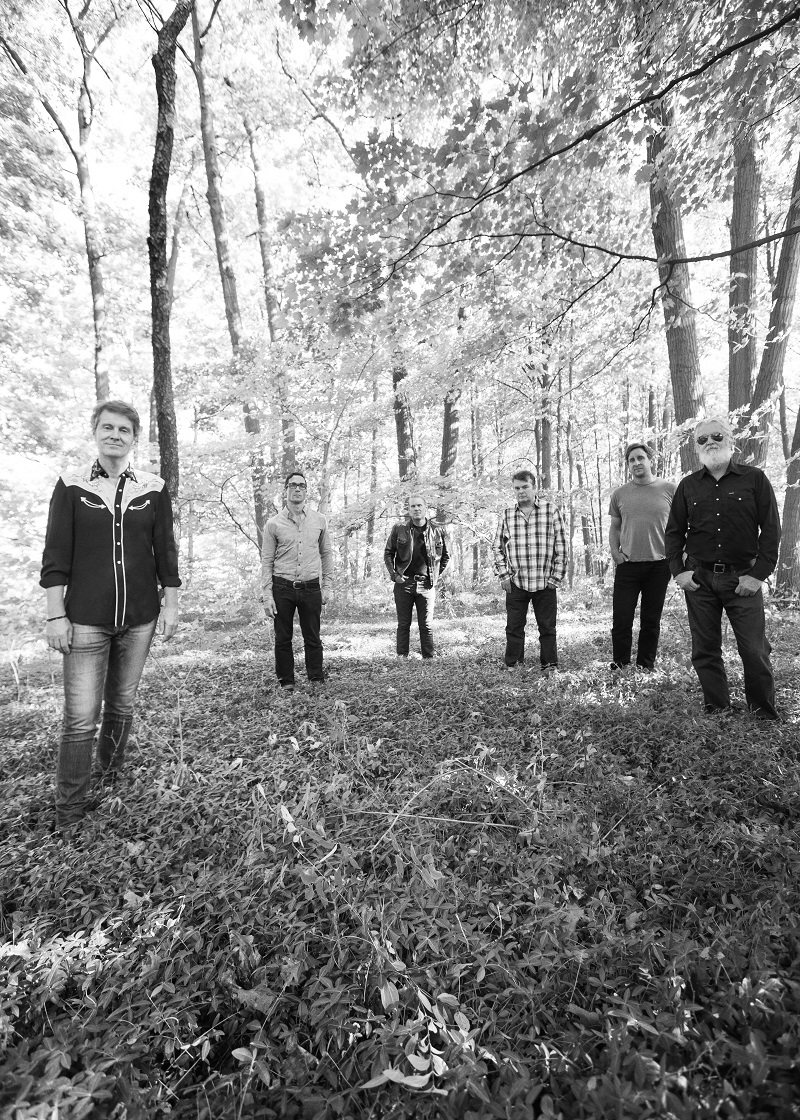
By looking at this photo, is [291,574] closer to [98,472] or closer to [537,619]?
[98,472]

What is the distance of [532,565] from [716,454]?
7.71 ft

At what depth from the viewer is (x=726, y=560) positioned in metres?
4.25

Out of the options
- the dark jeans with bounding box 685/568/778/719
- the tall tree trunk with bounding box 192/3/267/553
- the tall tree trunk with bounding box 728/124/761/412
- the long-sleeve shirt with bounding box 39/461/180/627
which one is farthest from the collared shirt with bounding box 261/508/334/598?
the tall tree trunk with bounding box 728/124/761/412

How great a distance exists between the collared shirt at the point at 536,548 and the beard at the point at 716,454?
6.52 ft

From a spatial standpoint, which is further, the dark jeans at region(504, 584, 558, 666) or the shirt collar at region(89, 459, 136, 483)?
the dark jeans at region(504, 584, 558, 666)

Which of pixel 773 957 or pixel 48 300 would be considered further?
pixel 48 300

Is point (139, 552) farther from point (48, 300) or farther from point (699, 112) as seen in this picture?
point (48, 300)

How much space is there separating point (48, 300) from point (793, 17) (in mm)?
15656

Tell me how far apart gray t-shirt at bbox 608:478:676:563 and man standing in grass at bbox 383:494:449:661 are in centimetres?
285

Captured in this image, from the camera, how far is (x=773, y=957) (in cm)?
173

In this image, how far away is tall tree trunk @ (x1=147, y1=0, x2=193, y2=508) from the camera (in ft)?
21.9

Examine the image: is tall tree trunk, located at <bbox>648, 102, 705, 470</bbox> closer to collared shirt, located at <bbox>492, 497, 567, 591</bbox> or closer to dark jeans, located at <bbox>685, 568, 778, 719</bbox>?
collared shirt, located at <bbox>492, 497, 567, 591</bbox>

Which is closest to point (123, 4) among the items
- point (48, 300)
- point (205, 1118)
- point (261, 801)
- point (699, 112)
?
point (48, 300)

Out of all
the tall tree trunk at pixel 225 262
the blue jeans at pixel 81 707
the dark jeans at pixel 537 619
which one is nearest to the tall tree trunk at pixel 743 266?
the dark jeans at pixel 537 619
